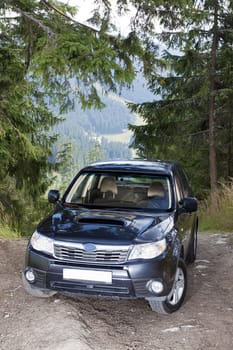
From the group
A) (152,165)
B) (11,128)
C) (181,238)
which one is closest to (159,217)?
(181,238)

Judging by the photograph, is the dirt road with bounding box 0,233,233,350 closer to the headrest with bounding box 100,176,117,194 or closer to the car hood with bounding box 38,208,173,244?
the car hood with bounding box 38,208,173,244

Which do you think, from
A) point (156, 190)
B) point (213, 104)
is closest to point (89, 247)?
point (156, 190)

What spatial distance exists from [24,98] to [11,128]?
2.78 meters

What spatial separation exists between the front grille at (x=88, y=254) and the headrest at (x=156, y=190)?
1599 millimetres

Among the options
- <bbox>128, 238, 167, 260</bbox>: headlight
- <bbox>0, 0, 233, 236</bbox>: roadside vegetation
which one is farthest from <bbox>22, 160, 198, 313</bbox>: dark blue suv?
<bbox>0, 0, 233, 236</bbox>: roadside vegetation

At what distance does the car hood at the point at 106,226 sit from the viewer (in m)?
4.87

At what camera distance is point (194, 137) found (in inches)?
721

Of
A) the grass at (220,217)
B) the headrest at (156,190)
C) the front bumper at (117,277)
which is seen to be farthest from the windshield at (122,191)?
the grass at (220,217)

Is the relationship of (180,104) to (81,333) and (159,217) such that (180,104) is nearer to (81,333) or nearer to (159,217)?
(159,217)

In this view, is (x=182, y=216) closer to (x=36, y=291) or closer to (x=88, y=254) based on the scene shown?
(x=88, y=254)

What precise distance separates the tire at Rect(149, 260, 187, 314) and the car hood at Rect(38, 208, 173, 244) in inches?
24.3

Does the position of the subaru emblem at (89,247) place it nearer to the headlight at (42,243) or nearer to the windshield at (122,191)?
the headlight at (42,243)

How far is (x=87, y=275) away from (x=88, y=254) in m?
0.23

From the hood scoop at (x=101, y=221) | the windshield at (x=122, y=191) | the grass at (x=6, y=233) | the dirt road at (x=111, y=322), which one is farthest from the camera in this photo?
the grass at (x=6, y=233)
